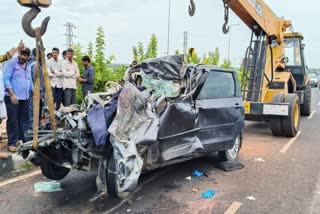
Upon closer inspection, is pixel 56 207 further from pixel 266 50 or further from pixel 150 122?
pixel 266 50

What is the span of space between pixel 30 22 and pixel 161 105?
193 centimetres

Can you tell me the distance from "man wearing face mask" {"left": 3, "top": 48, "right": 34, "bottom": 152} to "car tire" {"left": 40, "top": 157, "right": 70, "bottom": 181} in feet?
6.54

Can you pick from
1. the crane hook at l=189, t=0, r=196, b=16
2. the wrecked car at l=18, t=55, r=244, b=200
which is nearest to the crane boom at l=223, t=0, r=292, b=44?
the crane hook at l=189, t=0, r=196, b=16

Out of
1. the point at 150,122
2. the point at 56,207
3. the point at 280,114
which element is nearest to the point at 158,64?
the point at 150,122

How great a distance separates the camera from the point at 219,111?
19.2 ft

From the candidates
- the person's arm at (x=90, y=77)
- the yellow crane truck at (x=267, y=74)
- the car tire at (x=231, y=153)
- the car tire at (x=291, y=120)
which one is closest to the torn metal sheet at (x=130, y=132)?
the car tire at (x=231, y=153)

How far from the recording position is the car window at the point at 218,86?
580 centimetres

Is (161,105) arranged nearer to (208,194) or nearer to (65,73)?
(208,194)

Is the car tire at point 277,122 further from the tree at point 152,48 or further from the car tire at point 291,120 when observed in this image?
the tree at point 152,48

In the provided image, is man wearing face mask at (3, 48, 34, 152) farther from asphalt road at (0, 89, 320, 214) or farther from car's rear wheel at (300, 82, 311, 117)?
car's rear wheel at (300, 82, 311, 117)

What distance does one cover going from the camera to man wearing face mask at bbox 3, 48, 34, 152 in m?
6.52

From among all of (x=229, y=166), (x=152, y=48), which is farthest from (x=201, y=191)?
(x=152, y=48)

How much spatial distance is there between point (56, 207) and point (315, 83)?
36.6 meters

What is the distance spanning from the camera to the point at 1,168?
5.55 meters
